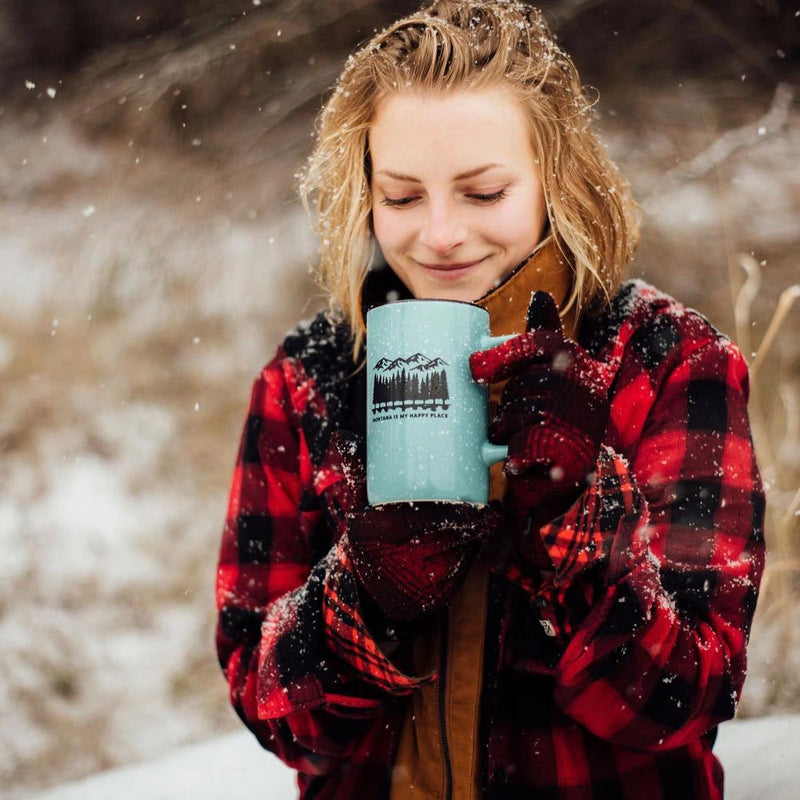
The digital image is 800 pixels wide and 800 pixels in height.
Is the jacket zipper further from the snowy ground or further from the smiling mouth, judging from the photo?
the snowy ground

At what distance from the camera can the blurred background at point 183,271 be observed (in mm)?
1600

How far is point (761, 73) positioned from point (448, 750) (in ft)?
4.13

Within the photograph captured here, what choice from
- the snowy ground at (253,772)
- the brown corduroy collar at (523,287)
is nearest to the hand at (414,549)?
the brown corduroy collar at (523,287)

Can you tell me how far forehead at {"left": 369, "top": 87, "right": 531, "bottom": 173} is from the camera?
81 centimetres

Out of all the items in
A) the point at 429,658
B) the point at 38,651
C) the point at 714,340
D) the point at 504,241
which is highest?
the point at 504,241

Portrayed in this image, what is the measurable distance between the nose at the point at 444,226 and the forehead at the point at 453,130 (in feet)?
0.11

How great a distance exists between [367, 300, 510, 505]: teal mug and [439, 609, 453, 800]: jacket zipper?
204mm

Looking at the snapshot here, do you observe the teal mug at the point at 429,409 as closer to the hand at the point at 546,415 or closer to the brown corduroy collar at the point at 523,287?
the hand at the point at 546,415

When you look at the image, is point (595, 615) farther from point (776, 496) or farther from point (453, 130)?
point (776, 496)

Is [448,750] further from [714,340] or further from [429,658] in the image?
[714,340]

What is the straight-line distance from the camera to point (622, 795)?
798 millimetres

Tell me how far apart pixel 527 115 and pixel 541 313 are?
26 cm

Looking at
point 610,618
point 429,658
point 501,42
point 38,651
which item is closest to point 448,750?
point 429,658

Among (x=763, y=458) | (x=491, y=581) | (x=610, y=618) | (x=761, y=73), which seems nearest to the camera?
(x=610, y=618)
